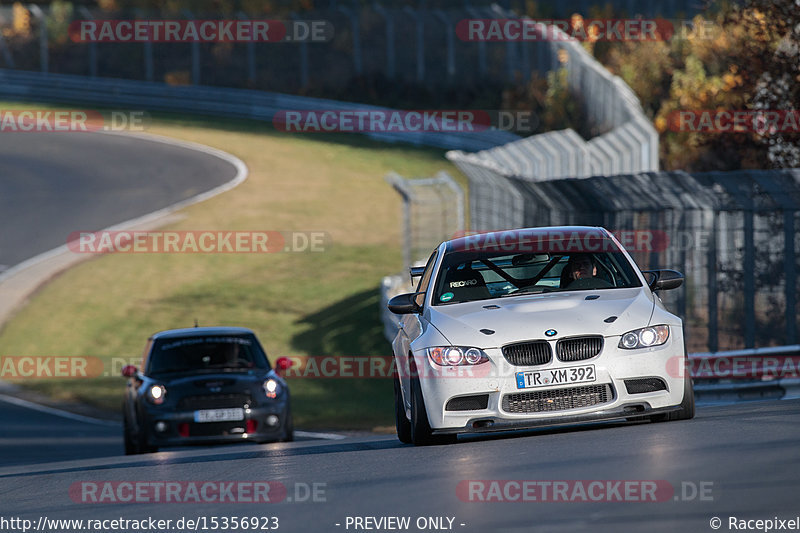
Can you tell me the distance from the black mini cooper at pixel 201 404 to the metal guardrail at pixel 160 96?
36002 millimetres

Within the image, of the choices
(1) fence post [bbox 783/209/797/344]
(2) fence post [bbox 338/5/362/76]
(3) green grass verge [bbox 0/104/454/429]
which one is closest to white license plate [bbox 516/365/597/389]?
(1) fence post [bbox 783/209/797/344]

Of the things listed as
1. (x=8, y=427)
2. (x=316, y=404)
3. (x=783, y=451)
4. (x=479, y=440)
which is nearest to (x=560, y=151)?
(x=316, y=404)

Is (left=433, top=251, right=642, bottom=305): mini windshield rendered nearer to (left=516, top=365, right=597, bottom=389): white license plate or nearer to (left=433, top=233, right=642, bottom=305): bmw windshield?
(left=433, top=233, right=642, bottom=305): bmw windshield

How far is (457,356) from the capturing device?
9.84 metres

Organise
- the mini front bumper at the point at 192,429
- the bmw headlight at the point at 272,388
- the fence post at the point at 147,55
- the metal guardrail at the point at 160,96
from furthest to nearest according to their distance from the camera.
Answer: the fence post at the point at 147,55
the metal guardrail at the point at 160,96
the bmw headlight at the point at 272,388
the mini front bumper at the point at 192,429

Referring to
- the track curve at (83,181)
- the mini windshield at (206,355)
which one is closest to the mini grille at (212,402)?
the mini windshield at (206,355)

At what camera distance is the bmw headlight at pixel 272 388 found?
1569 centimetres

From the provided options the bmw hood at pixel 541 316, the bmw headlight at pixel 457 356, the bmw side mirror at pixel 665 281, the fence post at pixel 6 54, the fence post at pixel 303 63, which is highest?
the fence post at pixel 6 54

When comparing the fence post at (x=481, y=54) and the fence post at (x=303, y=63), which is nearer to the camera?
the fence post at (x=481, y=54)

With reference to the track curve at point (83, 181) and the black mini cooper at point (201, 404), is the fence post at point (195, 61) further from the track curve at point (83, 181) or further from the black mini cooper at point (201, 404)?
A: the black mini cooper at point (201, 404)

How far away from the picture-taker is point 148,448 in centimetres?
1532

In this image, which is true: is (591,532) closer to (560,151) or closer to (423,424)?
(423,424)

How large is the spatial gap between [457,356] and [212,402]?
6.17 metres

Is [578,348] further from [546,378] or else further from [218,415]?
[218,415]
